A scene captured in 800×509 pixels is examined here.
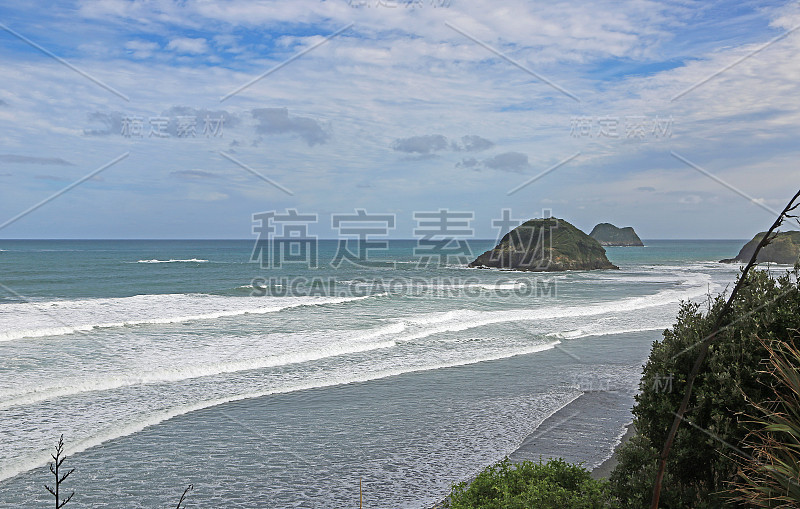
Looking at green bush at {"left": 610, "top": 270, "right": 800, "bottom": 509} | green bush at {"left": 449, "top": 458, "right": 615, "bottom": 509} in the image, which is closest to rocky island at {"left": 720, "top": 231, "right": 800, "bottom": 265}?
green bush at {"left": 610, "top": 270, "right": 800, "bottom": 509}

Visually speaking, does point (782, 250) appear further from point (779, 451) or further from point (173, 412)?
point (779, 451)

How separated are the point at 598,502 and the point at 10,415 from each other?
33.1ft

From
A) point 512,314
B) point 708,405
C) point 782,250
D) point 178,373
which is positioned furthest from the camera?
point 782,250

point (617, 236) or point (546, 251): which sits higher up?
point (617, 236)

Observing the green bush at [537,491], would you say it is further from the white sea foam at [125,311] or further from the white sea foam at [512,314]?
the white sea foam at [125,311]

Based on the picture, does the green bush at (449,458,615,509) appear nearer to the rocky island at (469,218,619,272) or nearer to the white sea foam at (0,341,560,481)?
the white sea foam at (0,341,560,481)

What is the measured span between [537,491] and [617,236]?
17864 centimetres

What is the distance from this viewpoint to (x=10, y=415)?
30.8ft

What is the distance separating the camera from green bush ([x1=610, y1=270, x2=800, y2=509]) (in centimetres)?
366

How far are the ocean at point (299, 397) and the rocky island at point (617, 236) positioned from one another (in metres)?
153

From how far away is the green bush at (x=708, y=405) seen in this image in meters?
3.66

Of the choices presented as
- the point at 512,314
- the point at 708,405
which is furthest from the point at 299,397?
the point at 512,314

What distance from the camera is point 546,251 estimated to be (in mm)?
60000

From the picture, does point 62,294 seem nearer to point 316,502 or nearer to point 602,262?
point 316,502
